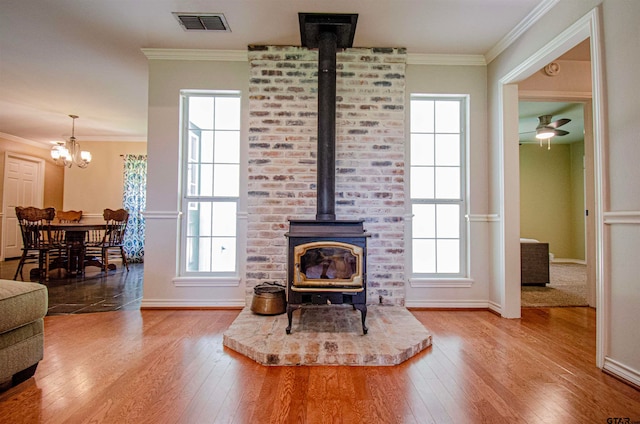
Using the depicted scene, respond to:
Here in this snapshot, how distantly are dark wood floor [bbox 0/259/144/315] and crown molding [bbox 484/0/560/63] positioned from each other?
4.40 meters

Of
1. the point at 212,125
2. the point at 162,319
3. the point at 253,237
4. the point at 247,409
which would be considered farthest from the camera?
the point at 212,125

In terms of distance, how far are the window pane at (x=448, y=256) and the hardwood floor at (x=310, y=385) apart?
88 cm

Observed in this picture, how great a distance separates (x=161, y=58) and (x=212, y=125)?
0.82 meters

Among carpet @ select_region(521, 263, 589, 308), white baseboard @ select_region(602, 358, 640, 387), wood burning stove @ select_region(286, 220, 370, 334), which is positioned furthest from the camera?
carpet @ select_region(521, 263, 589, 308)

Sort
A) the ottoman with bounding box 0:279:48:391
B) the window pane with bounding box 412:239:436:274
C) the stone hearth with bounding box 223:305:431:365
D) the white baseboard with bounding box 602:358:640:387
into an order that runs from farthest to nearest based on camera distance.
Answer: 1. the window pane with bounding box 412:239:436:274
2. the stone hearth with bounding box 223:305:431:365
3. the white baseboard with bounding box 602:358:640:387
4. the ottoman with bounding box 0:279:48:391

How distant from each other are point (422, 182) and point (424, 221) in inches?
16.3

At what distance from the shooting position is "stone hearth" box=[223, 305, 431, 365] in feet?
6.71

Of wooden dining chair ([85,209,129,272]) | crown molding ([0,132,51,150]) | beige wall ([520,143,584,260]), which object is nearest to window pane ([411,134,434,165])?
wooden dining chair ([85,209,129,272])

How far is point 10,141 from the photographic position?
6.67 m

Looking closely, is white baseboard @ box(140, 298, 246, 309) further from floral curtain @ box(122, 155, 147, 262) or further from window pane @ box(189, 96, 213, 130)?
floral curtain @ box(122, 155, 147, 262)

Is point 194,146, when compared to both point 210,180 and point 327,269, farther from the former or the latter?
point 327,269

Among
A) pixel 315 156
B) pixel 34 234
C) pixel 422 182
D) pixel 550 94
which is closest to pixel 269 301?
pixel 315 156

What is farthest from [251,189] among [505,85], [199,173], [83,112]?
[83,112]

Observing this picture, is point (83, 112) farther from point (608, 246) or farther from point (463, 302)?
point (608, 246)
